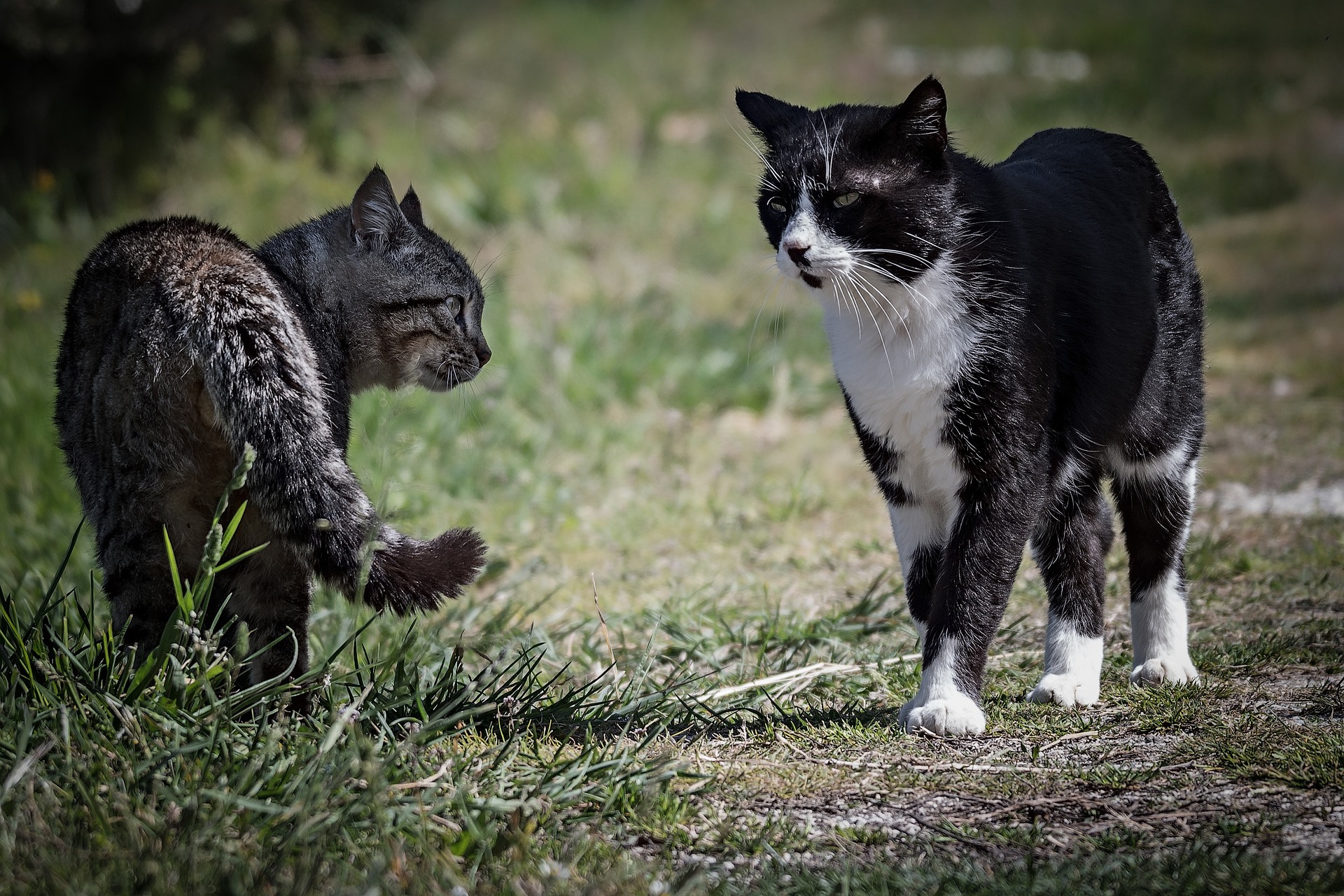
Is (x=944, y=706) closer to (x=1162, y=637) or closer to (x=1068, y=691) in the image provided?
(x=1068, y=691)

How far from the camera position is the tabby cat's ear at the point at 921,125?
2.87m

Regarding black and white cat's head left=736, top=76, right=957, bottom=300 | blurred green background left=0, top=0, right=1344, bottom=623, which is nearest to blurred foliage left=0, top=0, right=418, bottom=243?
blurred green background left=0, top=0, right=1344, bottom=623

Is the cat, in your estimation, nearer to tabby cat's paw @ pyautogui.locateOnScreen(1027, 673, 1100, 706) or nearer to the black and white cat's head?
the black and white cat's head

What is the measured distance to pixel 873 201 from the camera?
2.95 meters

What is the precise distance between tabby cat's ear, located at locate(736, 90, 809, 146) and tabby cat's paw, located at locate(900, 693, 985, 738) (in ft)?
4.76

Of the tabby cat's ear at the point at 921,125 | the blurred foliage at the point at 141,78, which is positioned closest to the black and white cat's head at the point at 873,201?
the tabby cat's ear at the point at 921,125

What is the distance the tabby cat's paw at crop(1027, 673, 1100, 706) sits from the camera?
117 inches

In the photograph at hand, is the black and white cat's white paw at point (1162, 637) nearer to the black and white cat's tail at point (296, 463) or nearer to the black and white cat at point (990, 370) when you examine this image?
the black and white cat at point (990, 370)

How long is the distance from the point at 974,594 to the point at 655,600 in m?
1.43

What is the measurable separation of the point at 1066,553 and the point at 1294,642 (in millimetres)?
686

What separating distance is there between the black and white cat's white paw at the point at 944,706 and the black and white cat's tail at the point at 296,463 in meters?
1.07

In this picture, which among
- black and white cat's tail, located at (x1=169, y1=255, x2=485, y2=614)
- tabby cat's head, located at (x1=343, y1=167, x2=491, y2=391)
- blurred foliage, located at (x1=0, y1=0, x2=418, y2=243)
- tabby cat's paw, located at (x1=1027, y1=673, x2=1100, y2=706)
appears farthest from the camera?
blurred foliage, located at (x1=0, y1=0, x2=418, y2=243)

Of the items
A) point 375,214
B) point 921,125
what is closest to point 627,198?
point 375,214

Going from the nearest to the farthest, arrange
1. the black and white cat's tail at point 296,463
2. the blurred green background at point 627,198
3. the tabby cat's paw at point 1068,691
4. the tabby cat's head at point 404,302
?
the black and white cat's tail at point 296,463 < the tabby cat's paw at point 1068,691 < the tabby cat's head at point 404,302 < the blurred green background at point 627,198
